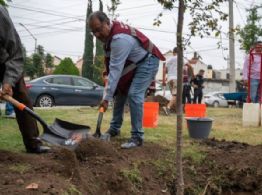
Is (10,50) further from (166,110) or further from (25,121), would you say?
(166,110)

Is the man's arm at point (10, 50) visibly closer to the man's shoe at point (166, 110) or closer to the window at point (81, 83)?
the man's shoe at point (166, 110)

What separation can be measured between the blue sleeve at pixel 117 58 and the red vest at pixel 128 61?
0.13 m

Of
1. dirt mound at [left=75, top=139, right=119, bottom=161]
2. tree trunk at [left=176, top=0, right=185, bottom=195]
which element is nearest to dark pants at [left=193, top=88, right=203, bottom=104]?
dirt mound at [left=75, top=139, right=119, bottom=161]

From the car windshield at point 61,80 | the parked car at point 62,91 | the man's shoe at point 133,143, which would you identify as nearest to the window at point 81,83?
the parked car at point 62,91

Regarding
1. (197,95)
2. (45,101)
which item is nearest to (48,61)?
(45,101)

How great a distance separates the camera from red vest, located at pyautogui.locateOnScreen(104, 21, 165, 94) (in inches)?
240

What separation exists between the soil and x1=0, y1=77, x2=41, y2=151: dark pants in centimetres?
22

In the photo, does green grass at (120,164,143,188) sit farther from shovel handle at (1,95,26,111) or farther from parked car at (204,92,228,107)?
parked car at (204,92,228,107)

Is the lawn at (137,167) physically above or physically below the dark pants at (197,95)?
below

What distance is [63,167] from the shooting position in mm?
4812

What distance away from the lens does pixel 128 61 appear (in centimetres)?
632

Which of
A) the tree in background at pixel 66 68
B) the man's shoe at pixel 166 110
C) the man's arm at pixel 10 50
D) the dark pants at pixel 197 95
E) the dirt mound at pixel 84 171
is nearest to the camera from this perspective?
the dirt mound at pixel 84 171

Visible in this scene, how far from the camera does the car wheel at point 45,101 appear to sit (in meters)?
17.5

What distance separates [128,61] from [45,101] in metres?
11.8
